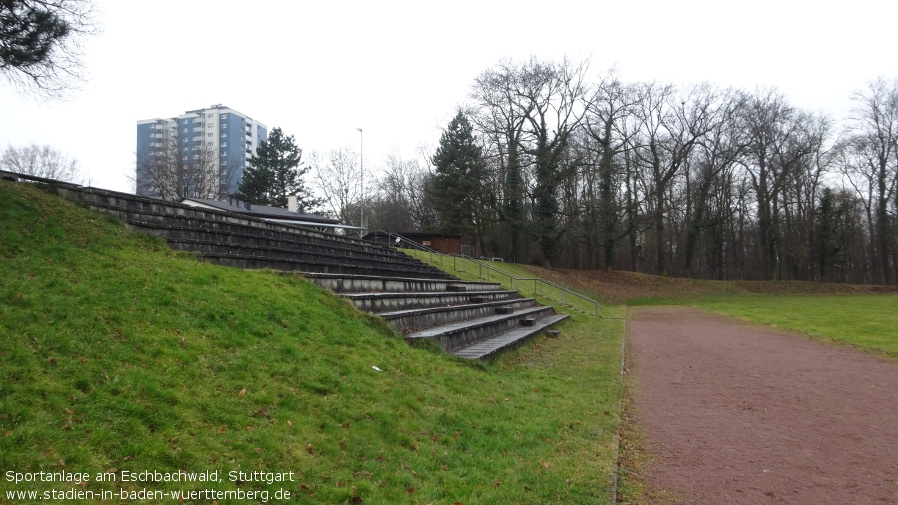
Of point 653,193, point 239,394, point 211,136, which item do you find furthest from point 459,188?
point 211,136

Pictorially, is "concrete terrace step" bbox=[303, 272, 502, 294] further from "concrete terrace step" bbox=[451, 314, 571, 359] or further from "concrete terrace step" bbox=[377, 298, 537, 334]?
"concrete terrace step" bbox=[451, 314, 571, 359]

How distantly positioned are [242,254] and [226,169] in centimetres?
4885

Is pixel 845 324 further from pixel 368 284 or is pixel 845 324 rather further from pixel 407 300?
pixel 368 284

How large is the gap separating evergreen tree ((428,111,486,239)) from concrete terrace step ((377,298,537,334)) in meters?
25.4

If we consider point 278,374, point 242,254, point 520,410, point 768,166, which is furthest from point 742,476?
point 768,166

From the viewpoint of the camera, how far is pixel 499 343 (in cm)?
1117

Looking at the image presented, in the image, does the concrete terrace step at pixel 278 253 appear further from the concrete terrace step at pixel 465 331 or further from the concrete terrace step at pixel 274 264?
the concrete terrace step at pixel 465 331

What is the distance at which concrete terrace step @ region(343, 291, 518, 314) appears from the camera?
9.51 m

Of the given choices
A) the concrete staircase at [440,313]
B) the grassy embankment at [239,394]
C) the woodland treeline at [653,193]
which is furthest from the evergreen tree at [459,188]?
the grassy embankment at [239,394]

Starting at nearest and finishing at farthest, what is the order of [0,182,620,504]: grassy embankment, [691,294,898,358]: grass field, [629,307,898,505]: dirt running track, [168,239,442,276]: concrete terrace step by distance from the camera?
1. [0,182,620,504]: grassy embankment
2. [629,307,898,505]: dirt running track
3. [168,239,442,276]: concrete terrace step
4. [691,294,898,358]: grass field

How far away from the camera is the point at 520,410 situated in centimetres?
697

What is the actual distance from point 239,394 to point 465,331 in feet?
21.2

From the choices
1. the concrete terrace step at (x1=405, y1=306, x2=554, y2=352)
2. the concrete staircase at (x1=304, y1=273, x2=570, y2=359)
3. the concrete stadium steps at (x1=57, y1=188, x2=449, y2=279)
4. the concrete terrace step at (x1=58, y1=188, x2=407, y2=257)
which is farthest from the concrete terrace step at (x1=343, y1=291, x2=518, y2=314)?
the concrete terrace step at (x1=58, y1=188, x2=407, y2=257)

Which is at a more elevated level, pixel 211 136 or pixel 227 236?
pixel 211 136
